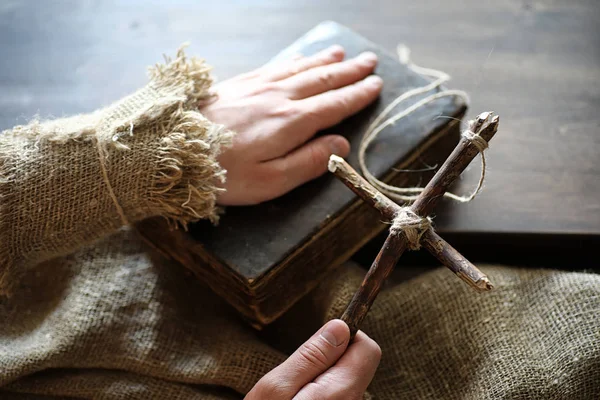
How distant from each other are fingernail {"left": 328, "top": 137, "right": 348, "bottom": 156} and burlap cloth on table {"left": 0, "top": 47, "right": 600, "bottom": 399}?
17 cm

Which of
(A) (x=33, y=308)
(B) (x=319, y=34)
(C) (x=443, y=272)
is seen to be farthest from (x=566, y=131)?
(A) (x=33, y=308)

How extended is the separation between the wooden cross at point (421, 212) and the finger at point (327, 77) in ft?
0.74

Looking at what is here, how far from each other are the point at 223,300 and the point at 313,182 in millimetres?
258

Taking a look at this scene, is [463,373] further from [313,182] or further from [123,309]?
[123,309]

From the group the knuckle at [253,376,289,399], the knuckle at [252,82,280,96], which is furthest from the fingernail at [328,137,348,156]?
the knuckle at [253,376,289,399]

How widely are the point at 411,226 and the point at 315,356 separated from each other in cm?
18

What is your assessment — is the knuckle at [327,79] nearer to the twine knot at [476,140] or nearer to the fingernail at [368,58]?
the fingernail at [368,58]

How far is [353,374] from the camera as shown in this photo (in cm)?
68

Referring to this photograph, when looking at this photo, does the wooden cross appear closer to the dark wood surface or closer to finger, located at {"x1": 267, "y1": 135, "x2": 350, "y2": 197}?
finger, located at {"x1": 267, "y1": 135, "x2": 350, "y2": 197}

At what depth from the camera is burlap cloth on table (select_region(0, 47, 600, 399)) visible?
30.2 inches

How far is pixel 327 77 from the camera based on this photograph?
91 cm

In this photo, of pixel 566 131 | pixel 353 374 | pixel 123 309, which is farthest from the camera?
pixel 566 131

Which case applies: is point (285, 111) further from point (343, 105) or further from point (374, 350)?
point (374, 350)

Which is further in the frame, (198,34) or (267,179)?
(198,34)
